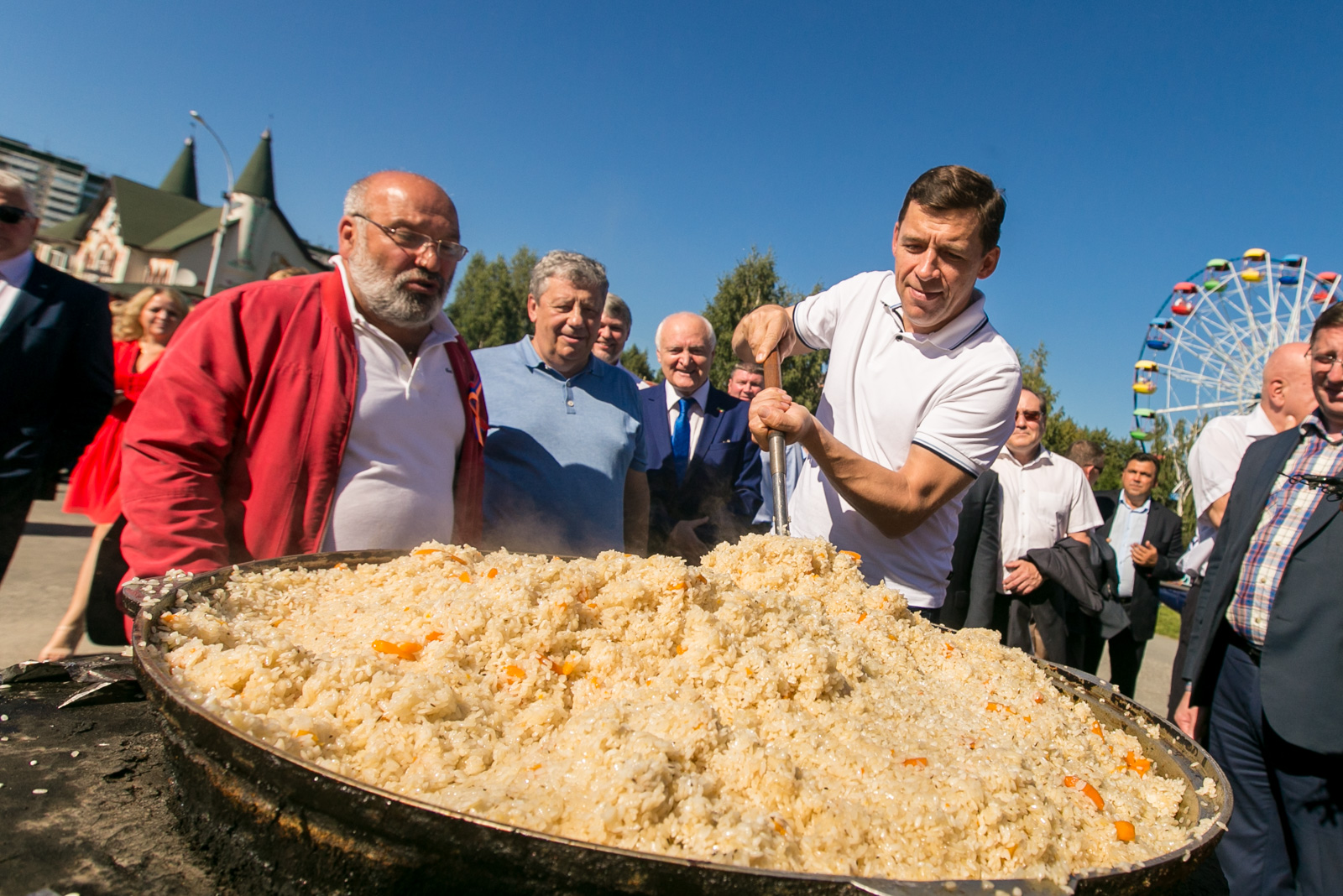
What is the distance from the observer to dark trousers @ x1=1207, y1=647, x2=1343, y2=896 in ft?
7.95

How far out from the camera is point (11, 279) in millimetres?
3102

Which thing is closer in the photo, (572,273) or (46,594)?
(572,273)

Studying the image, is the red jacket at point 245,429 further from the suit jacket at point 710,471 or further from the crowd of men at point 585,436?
the suit jacket at point 710,471

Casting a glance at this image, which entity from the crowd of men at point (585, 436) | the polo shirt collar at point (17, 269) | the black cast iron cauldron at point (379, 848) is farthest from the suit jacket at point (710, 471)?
the black cast iron cauldron at point (379, 848)

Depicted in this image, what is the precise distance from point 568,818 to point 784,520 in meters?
1.38

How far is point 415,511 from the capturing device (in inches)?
93.4

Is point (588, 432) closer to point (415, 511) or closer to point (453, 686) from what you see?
point (415, 511)

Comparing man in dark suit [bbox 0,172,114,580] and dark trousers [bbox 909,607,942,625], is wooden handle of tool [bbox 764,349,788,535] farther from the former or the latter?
man in dark suit [bbox 0,172,114,580]

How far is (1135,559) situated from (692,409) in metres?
3.90

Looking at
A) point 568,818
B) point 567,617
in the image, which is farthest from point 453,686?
point 568,818

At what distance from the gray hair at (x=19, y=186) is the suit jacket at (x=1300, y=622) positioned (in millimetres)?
5233

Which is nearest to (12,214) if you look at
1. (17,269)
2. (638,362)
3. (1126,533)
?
(17,269)

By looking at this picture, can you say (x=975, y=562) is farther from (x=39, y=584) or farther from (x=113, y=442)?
(x=39, y=584)

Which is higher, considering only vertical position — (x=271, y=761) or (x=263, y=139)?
(x=263, y=139)
